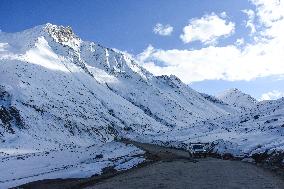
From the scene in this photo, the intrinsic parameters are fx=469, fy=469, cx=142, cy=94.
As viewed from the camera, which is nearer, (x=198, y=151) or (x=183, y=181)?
(x=183, y=181)

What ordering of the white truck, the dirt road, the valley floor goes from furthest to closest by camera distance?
the white truck
the valley floor
the dirt road

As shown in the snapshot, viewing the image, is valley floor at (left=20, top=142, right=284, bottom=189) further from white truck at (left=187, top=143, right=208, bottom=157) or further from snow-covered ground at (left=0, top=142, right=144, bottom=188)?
white truck at (left=187, top=143, right=208, bottom=157)

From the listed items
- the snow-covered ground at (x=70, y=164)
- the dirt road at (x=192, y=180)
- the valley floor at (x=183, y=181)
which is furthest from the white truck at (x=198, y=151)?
the dirt road at (x=192, y=180)

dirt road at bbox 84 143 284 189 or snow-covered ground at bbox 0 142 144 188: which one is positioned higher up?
snow-covered ground at bbox 0 142 144 188

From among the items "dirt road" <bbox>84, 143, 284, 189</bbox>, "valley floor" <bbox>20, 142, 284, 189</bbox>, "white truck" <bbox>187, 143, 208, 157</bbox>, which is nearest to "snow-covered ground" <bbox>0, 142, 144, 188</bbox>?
"valley floor" <bbox>20, 142, 284, 189</bbox>

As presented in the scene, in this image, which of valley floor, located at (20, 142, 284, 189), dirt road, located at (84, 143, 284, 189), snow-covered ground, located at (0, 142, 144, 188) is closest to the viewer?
dirt road, located at (84, 143, 284, 189)

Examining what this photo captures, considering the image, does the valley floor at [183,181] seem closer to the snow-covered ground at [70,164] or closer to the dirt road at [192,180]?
the dirt road at [192,180]

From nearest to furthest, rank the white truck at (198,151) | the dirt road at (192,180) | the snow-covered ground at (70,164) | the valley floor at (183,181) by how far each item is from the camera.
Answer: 1. the dirt road at (192,180)
2. the valley floor at (183,181)
3. the snow-covered ground at (70,164)
4. the white truck at (198,151)

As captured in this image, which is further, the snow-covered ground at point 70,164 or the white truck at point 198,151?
the white truck at point 198,151

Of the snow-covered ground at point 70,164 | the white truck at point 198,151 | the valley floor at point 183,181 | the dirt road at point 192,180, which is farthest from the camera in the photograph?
the white truck at point 198,151

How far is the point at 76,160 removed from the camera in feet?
221

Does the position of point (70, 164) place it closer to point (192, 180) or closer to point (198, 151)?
point (198, 151)

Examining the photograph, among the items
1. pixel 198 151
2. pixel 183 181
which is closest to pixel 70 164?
pixel 198 151

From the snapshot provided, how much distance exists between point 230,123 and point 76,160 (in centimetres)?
6725
